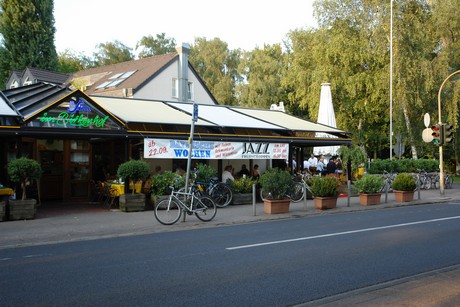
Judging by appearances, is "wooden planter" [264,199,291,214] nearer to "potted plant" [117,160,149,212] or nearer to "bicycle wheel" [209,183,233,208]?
"bicycle wheel" [209,183,233,208]

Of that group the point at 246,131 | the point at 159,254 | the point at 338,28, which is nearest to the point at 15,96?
the point at 246,131

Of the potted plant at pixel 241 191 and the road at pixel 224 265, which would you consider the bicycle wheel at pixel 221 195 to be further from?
the road at pixel 224 265

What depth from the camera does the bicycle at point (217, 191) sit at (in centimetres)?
1739

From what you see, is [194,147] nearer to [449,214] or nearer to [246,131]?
[246,131]

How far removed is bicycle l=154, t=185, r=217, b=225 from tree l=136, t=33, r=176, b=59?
5408cm

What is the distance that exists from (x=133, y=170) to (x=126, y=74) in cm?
2270

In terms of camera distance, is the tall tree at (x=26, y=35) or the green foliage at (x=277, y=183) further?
the tall tree at (x=26, y=35)

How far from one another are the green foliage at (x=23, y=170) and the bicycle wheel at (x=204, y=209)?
4.75 metres

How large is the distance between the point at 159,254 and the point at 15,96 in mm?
10991

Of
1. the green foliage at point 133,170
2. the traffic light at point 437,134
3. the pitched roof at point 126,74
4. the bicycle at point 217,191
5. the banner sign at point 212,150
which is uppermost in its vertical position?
the pitched roof at point 126,74

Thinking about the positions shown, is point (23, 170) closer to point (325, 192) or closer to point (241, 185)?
point (241, 185)

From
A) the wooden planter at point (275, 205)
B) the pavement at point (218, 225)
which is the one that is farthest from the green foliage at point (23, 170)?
the wooden planter at point (275, 205)

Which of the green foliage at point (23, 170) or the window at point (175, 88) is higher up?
the window at point (175, 88)

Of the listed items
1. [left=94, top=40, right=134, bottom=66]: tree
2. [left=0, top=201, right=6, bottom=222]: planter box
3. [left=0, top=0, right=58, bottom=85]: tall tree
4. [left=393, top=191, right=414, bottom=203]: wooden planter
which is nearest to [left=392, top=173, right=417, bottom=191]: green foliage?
[left=393, top=191, right=414, bottom=203]: wooden planter
